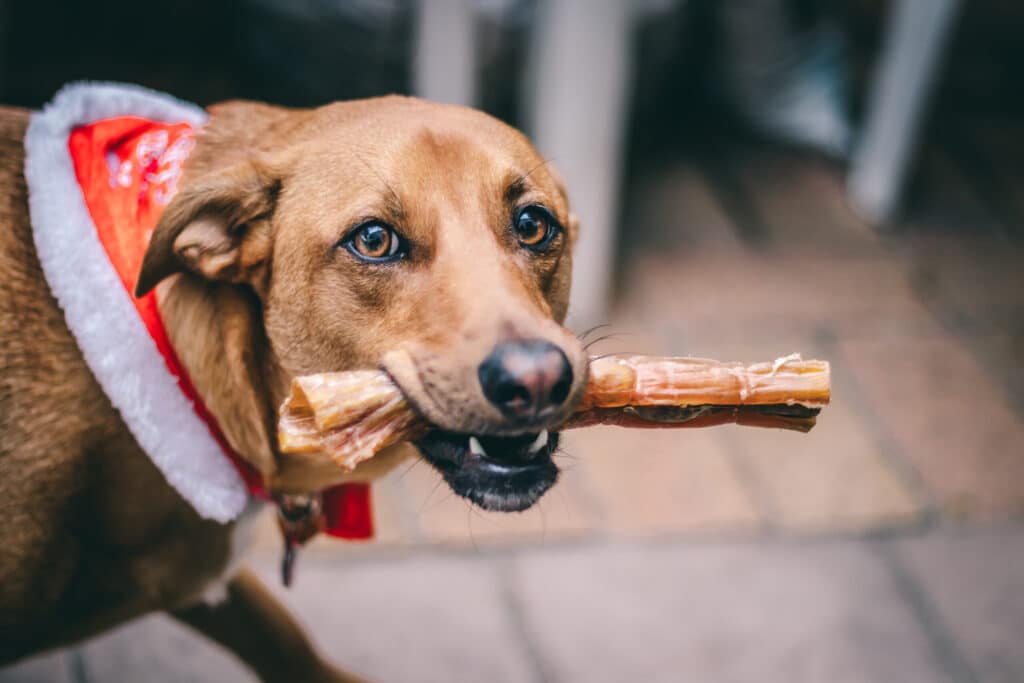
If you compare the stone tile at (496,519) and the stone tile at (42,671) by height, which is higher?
the stone tile at (496,519)

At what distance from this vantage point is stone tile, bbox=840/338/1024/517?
12.6 ft

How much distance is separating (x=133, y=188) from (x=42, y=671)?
166cm

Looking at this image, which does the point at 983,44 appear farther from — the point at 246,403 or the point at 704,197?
the point at 246,403

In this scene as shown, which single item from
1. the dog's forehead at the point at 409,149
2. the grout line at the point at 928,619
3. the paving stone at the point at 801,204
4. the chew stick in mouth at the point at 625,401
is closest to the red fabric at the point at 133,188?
the dog's forehead at the point at 409,149

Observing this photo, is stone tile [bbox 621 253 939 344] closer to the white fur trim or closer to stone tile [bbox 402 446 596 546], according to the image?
stone tile [bbox 402 446 596 546]

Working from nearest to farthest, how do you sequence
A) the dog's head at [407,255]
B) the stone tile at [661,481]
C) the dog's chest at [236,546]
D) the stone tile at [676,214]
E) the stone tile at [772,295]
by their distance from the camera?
1. the dog's head at [407,255]
2. the dog's chest at [236,546]
3. the stone tile at [661,481]
4. the stone tile at [772,295]
5. the stone tile at [676,214]

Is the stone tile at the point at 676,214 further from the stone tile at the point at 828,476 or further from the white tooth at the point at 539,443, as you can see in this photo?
the white tooth at the point at 539,443

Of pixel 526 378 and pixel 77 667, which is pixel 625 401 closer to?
pixel 526 378

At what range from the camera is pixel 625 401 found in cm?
196

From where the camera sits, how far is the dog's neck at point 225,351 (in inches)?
83.1

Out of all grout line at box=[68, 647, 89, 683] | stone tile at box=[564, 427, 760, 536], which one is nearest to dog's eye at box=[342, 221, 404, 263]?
grout line at box=[68, 647, 89, 683]

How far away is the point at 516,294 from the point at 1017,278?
3.66 m

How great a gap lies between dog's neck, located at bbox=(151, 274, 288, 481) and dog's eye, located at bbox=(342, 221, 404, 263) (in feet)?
0.95

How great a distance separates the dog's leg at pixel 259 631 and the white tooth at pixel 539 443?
1058 millimetres
